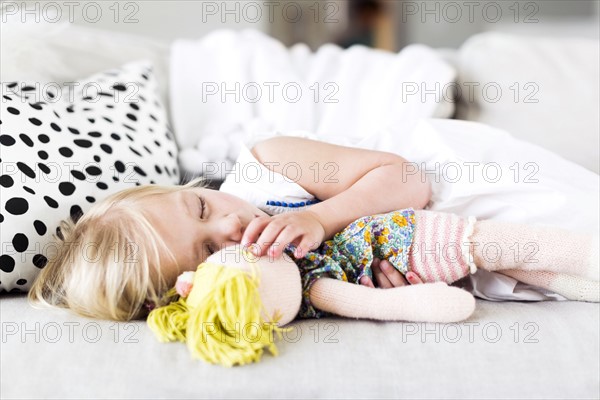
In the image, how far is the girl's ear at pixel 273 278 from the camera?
2.97 feet

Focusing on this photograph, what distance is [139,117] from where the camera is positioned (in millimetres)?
1464

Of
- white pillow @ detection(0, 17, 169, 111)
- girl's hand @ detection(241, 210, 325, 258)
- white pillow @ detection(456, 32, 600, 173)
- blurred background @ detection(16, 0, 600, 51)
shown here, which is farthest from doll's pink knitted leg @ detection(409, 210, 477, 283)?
blurred background @ detection(16, 0, 600, 51)

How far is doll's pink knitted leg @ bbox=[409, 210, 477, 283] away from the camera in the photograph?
3.44 feet

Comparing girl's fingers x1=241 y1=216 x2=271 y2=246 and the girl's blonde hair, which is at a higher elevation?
girl's fingers x1=241 y1=216 x2=271 y2=246

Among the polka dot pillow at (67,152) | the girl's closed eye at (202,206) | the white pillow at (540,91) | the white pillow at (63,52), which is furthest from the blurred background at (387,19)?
the girl's closed eye at (202,206)

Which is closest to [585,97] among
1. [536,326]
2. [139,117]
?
[536,326]

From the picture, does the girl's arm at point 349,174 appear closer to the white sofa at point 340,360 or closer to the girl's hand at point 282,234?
→ the girl's hand at point 282,234

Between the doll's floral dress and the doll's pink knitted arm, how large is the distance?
5 cm

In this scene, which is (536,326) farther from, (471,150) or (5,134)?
(5,134)

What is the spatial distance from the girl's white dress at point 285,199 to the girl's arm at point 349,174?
2 centimetres

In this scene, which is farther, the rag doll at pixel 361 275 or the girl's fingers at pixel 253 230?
the girl's fingers at pixel 253 230

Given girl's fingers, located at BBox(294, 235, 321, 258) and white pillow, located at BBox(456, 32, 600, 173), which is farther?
white pillow, located at BBox(456, 32, 600, 173)

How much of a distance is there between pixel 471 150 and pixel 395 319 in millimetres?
460

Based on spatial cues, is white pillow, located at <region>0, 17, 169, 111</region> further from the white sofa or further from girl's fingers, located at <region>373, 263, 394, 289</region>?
girl's fingers, located at <region>373, 263, 394, 289</region>
